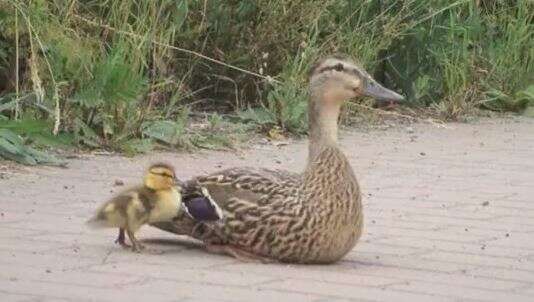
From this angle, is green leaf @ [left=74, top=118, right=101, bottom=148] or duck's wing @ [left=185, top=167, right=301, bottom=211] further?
green leaf @ [left=74, top=118, right=101, bottom=148]

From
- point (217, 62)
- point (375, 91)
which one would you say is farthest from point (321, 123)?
point (217, 62)

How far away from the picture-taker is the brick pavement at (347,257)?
22.3 feet

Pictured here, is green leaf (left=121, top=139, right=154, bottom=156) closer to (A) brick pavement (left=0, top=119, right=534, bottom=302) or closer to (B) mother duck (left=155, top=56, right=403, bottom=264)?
(A) brick pavement (left=0, top=119, right=534, bottom=302)

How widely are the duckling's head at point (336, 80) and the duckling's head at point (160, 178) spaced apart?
876 mm

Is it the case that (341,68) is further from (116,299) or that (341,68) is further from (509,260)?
(116,299)

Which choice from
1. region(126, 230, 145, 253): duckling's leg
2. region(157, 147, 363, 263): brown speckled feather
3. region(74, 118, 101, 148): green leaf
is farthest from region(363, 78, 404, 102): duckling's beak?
region(74, 118, 101, 148): green leaf

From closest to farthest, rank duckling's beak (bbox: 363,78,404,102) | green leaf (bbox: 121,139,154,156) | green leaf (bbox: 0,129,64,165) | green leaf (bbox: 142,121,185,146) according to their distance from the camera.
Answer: duckling's beak (bbox: 363,78,404,102), green leaf (bbox: 0,129,64,165), green leaf (bbox: 121,139,154,156), green leaf (bbox: 142,121,185,146)

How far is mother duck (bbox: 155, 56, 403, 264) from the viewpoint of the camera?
24.3 ft

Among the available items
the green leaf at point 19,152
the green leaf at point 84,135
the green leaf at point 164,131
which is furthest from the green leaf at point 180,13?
the green leaf at point 19,152

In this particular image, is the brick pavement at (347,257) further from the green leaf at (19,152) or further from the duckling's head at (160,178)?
the duckling's head at (160,178)

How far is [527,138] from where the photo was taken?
1321 cm

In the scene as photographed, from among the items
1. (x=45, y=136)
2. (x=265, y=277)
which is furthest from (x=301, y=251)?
(x=45, y=136)

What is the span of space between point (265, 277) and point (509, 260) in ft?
4.77

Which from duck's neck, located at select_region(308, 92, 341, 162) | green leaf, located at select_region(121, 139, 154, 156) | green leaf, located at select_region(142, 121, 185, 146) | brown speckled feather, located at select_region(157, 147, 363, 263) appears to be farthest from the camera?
green leaf, located at select_region(142, 121, 185, 146)
